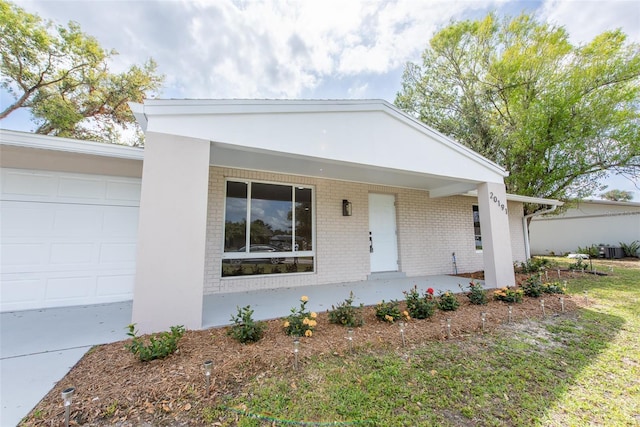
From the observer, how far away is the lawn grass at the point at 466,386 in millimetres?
2113

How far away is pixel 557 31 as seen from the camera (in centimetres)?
1091

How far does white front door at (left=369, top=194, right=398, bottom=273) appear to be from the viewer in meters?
7.90

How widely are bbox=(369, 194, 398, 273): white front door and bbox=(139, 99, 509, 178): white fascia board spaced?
2629 mm

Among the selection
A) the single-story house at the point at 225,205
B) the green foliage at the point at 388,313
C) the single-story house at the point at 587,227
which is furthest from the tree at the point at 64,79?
the single-story house at the point at 587,227

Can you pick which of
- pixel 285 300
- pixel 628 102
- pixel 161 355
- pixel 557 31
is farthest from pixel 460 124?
pixel 161 355

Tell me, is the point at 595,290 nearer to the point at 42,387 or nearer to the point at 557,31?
the point at 42,387

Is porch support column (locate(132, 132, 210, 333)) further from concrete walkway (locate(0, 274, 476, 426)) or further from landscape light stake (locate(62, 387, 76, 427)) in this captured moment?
landscape light stake (locate(62, 387, 76, 427))

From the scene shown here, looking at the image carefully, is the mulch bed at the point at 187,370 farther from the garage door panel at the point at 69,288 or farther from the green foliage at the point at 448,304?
the garage door panel at the point at 69,288

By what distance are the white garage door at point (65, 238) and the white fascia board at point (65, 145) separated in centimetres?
118

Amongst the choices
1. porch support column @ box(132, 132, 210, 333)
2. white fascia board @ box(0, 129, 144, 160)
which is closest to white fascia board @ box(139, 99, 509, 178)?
porch support column @ box(132, 132, 210, 333)

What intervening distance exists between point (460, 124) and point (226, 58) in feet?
38.5

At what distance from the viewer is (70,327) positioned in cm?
383

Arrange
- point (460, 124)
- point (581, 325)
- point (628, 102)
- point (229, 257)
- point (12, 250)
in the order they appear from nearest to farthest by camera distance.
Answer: point (581, 325), point (12, 250), point (229, 257), point (628, 102), point (460, 124)

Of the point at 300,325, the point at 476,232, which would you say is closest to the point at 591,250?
the point at 476,232
